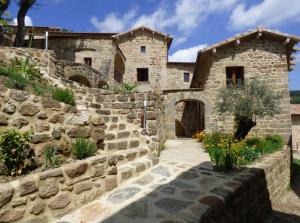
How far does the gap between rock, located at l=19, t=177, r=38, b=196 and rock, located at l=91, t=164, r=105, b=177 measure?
927mm

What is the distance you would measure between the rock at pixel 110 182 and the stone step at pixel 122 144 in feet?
4.78

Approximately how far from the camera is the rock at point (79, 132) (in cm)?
409

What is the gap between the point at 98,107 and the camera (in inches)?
280

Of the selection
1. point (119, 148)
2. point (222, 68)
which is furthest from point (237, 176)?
point (222, 68)

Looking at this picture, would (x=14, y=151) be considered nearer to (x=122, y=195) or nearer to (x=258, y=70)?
(x=122, y=195)

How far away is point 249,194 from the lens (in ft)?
16.3

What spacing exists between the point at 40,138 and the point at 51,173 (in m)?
0.83

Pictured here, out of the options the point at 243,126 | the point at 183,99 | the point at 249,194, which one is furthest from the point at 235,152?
the point at 183,99

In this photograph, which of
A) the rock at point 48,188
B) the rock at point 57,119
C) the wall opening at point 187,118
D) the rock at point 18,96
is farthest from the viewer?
the wall opening at point 187,118

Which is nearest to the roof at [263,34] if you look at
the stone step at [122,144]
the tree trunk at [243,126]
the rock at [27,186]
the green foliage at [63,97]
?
the tree trunk at [243,126]

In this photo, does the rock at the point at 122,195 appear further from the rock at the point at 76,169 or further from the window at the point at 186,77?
the window at the point at 186,77

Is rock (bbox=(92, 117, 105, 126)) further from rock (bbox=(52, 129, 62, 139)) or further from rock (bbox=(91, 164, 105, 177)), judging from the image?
rock (bbox=(91, 164, 105, 177))

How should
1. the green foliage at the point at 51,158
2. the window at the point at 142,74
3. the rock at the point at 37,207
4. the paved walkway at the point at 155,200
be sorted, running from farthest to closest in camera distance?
the window at the point at 142,74, the green foliage at the point at 51,158, the paved walkway at the point at 155,200, the rock at the point at 37,207

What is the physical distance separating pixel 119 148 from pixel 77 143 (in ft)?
5.88
